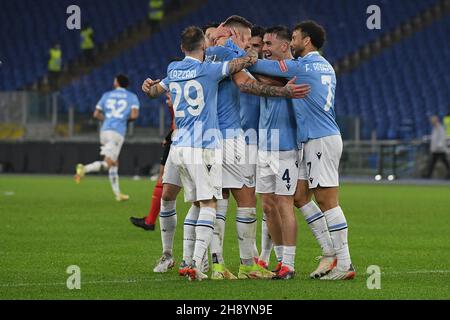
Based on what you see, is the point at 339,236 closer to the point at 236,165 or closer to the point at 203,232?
the point at 236,165

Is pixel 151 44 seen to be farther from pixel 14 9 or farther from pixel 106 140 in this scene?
pixel 106 140

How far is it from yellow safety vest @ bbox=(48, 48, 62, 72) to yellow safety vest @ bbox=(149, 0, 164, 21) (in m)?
4.35

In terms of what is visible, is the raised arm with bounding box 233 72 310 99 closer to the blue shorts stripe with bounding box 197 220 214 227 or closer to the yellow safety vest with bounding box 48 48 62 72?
the blue shorts stripe with bounding box 197 220 214 227

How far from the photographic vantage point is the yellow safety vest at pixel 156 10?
136 ft

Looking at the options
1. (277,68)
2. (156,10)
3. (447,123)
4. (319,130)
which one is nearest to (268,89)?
(277,68)

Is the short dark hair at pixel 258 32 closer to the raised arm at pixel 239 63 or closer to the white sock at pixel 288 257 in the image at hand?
the raised arm at pixel 239 63

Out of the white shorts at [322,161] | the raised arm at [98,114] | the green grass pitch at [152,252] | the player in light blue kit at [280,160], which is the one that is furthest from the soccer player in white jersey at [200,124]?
the raised arm at [98,114]

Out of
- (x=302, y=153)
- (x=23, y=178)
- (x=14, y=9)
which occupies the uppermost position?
(x=14, y=9)

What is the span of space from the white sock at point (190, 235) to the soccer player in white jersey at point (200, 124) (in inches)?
18.7

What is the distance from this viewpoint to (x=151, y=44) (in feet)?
135

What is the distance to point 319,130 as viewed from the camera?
10031 millimetres
